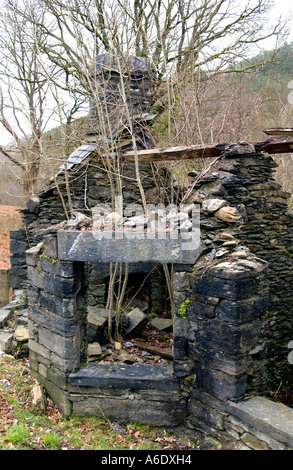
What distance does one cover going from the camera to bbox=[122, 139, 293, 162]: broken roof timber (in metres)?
5.25

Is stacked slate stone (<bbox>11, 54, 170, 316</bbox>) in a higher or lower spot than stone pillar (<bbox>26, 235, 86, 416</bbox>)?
higher

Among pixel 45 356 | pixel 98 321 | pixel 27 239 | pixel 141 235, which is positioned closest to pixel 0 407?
pixel 45 356

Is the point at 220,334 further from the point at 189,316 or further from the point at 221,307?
the point at 189,316

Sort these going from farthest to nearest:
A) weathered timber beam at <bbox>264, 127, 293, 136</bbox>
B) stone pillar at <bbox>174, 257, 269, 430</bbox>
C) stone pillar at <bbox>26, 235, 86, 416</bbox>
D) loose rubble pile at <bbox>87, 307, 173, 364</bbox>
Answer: loose rubble pile at <bbox>87, 307, 173, 364</bbox>, weathered timber beam at <bbox>264, 127, 293, 136</bbox>, stone pillar at <bbox>26, 235, 86, 416</bbox>, stone pillar at <bbox>174, 257, 269, 430</bbox>

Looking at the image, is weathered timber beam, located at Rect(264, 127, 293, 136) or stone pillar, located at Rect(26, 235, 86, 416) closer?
stone pillar, located at Rect(26, 235, 86, 416)

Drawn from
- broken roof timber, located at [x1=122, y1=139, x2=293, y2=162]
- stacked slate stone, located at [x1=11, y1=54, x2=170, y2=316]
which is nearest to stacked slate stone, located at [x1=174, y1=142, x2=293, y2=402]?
broken roof timber, located at [x1=122, y1=139, x2=293, y2=162]

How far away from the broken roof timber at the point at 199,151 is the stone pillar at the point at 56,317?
2.93 m

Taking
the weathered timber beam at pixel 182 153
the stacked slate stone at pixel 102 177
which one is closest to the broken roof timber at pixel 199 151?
the weathered timber beam at pixel 182 153

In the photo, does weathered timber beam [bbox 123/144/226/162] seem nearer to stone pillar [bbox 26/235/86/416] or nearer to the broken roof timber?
the broken roof timber

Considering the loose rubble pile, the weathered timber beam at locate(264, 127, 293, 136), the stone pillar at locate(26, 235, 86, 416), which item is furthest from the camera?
the loose rubble pile

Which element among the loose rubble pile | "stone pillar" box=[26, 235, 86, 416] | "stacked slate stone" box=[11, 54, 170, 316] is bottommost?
the loose rubble pile

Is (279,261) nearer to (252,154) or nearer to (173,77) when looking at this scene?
(252,154)

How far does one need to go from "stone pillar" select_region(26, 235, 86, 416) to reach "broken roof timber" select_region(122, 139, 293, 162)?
2.93m

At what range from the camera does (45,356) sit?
14.6 feet
